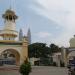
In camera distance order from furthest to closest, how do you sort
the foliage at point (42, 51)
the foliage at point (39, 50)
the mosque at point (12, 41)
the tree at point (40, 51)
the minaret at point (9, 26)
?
1. the foliage at point (39, 50)
2. the tree at point (40, 51)
3. the foliage at point (42, 51)
4. the minaret at point (9, 26)
5. the mosque at point (12, 41)

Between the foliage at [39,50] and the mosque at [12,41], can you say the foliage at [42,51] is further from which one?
the mosque at [12,41]

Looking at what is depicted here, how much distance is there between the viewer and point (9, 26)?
3556cm

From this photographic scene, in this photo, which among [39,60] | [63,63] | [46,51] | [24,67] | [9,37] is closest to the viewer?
[24,67]

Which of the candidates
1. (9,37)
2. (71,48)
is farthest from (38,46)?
(9,37)

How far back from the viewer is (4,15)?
35844 mm

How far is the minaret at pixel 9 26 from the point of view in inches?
1374

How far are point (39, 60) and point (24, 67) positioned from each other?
4081 cm

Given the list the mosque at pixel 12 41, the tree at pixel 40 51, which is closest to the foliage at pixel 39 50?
the tree at pixel 40 51

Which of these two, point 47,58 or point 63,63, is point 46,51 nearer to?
point 47,58

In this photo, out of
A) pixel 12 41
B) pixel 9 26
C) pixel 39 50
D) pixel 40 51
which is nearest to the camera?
pixel 12 41

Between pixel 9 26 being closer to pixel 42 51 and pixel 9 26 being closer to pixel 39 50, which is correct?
pixel 42 51

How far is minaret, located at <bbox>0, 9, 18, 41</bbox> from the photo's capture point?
34906mm

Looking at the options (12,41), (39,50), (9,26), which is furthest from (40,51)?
(12,41)

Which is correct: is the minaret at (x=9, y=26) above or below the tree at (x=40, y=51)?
above
